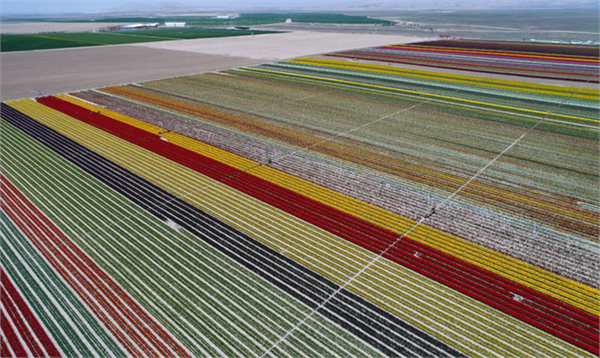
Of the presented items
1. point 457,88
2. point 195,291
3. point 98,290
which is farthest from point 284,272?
point 457,88

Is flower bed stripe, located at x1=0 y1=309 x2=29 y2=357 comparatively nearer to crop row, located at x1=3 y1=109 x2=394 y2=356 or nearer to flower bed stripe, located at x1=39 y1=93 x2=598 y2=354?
crop row, located at x1=3 y1=109 x2=394 y2=356

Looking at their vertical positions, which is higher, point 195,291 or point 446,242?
point 195,291

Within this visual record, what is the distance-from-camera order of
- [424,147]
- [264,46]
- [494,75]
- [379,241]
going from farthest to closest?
[264,46], [494,75], [424,147], [379,241]

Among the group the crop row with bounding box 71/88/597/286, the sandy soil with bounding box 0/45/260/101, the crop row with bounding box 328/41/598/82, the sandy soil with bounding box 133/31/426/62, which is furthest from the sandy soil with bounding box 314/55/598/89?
the crop row with bounding box 71/88/597/286

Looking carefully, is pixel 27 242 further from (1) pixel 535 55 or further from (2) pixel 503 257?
(1) pixel 535 55

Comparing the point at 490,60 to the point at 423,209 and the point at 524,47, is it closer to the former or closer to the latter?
the point at 524,47

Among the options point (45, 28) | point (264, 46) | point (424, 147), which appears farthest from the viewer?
point (45, 28)

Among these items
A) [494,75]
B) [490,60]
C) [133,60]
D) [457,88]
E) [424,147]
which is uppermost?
[133,60]
